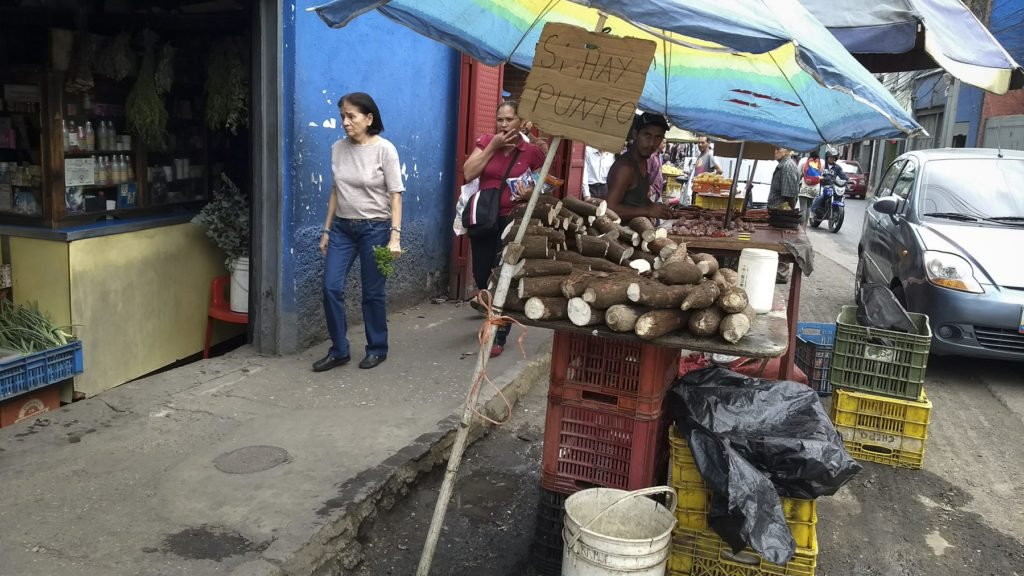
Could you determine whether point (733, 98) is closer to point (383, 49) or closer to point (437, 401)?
point (437, 401)

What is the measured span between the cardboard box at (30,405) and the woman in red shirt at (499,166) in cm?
298

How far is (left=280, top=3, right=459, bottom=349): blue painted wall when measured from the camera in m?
5.45

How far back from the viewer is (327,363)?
17.8 feet

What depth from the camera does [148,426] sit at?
4.41m

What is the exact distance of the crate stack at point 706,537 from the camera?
3.05 metres

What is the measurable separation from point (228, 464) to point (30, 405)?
1587 mm

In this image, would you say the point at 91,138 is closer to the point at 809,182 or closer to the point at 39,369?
the point at 39,369

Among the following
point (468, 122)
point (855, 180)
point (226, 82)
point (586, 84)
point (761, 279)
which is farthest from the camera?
point (855, 180)

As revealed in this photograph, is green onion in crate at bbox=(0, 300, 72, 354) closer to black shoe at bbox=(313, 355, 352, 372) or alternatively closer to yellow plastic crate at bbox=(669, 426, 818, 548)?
black shoe at bbox=(313, 355, 352, 372)

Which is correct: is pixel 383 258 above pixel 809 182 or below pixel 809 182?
below

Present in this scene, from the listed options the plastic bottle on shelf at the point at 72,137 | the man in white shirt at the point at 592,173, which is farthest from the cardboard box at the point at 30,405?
the man in white shirt at the point at 592,173

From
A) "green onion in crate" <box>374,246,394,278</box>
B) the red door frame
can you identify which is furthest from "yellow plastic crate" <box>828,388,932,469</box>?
the red door frame

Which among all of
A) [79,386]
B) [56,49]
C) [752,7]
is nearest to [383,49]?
[56,49]

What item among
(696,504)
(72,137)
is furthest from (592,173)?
(696,504)
